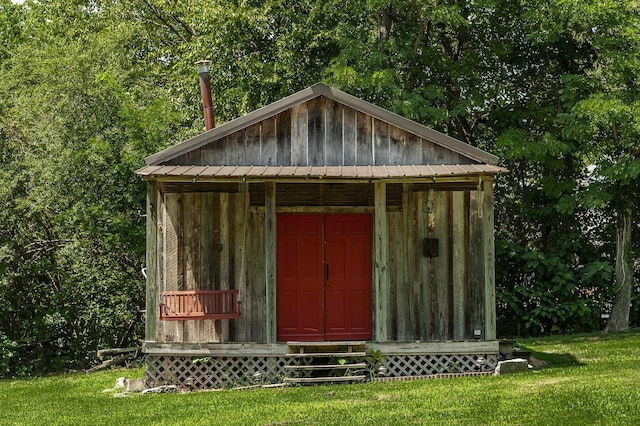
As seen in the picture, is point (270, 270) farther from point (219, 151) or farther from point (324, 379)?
point (219, 151)

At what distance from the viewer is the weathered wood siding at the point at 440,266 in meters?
15.0

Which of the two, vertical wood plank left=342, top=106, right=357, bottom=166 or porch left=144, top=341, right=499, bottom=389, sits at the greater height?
vertical wood plank left=342, top=106, right=357, bottom=166

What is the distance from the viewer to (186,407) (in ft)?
41.4

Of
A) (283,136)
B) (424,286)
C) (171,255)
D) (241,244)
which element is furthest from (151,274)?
(424,286)

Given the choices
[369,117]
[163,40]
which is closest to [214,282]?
[369,117]

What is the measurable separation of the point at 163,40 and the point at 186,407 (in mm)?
19784

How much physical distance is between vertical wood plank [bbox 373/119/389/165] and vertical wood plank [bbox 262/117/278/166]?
152 cm

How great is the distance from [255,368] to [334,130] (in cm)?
379

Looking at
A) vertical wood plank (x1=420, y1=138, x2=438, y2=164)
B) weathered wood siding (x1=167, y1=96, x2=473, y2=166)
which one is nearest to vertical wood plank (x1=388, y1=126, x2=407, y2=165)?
weathered wood siding (x1=167, y1=96, x2=473, y2=166)

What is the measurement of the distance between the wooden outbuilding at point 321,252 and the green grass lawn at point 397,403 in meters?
0.82

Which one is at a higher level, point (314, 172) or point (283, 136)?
point (283, 136)

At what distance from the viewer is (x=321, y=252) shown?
607 inches

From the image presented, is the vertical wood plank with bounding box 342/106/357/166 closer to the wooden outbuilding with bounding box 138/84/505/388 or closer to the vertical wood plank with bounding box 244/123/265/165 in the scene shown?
the wooden outbuilding with bounding box 138/84/505/388

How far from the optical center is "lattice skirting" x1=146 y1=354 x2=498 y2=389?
1464cm
